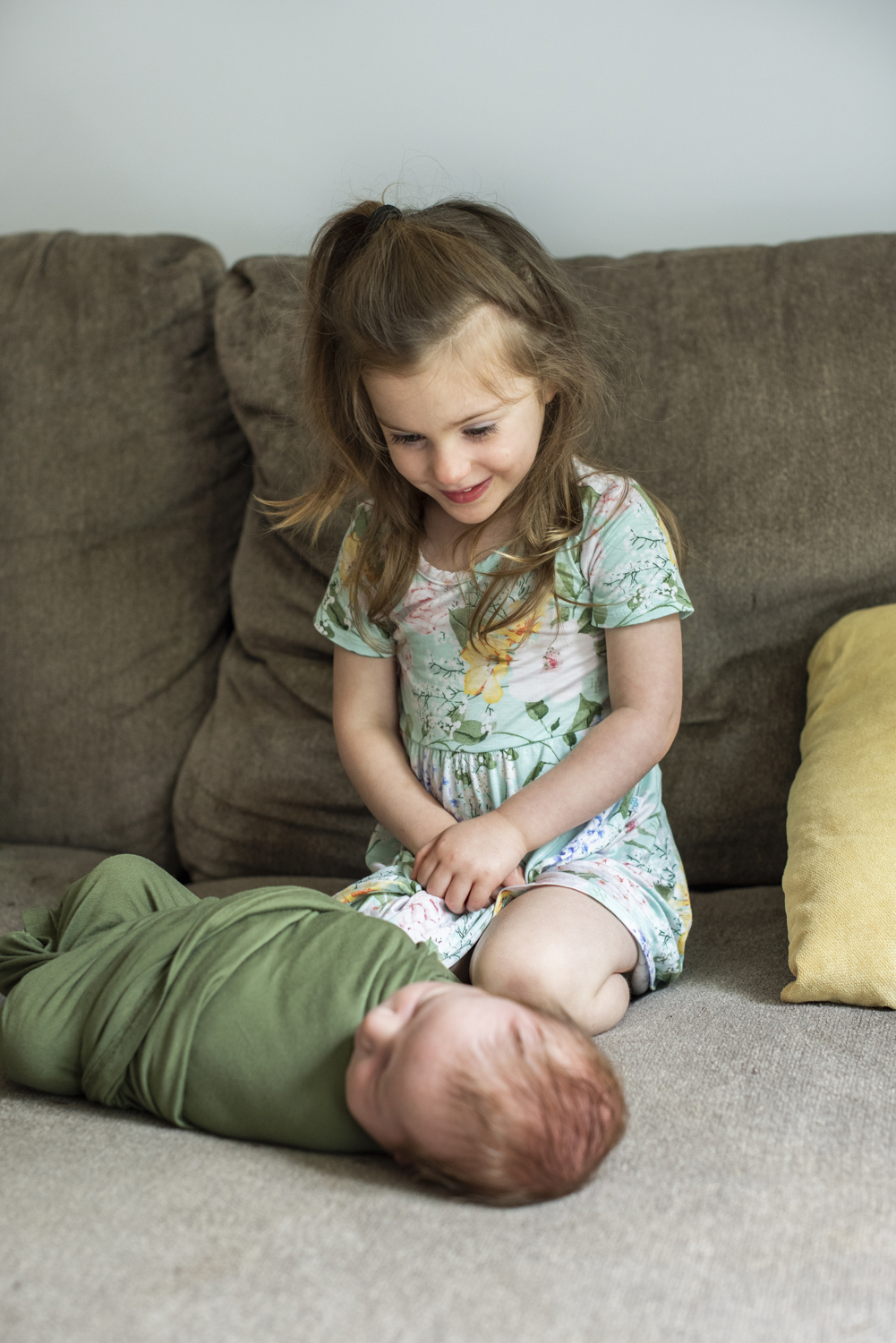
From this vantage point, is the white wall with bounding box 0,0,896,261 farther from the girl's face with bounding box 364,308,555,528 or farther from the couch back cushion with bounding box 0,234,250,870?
the girl's face with bounding box 364,308,555,528

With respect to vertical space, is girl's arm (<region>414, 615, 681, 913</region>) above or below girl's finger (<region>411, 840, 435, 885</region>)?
above

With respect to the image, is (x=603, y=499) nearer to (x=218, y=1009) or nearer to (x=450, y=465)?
(x=450, y=465)

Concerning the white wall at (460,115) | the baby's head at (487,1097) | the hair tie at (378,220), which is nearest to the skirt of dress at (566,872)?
the baby's head at (487,1097)

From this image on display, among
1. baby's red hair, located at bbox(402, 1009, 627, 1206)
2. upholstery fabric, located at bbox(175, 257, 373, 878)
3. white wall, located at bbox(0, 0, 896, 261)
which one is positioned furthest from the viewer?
white wall, located at bbox(0, 0, 896, 261)

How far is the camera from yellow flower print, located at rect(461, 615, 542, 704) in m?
1.12

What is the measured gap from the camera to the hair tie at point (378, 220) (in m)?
1.00

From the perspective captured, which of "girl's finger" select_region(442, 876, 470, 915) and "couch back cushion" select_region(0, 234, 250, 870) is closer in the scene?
"girl's finger" select_region(442, 876, 470, 915)

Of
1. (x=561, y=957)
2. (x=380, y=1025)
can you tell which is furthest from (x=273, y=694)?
(x=380, y=1025)

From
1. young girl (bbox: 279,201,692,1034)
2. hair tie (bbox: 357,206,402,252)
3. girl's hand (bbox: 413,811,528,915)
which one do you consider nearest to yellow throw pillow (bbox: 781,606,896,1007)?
young girl (bbox: 279,201,692,1034)

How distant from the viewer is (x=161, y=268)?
146 cm

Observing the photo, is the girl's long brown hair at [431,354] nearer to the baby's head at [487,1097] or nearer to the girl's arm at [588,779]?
the girl's arm at [588,779]

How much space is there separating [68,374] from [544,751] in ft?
2.72

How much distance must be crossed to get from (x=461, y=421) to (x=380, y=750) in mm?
376

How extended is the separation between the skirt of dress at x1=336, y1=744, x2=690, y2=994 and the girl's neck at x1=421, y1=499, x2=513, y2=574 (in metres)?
0.20
